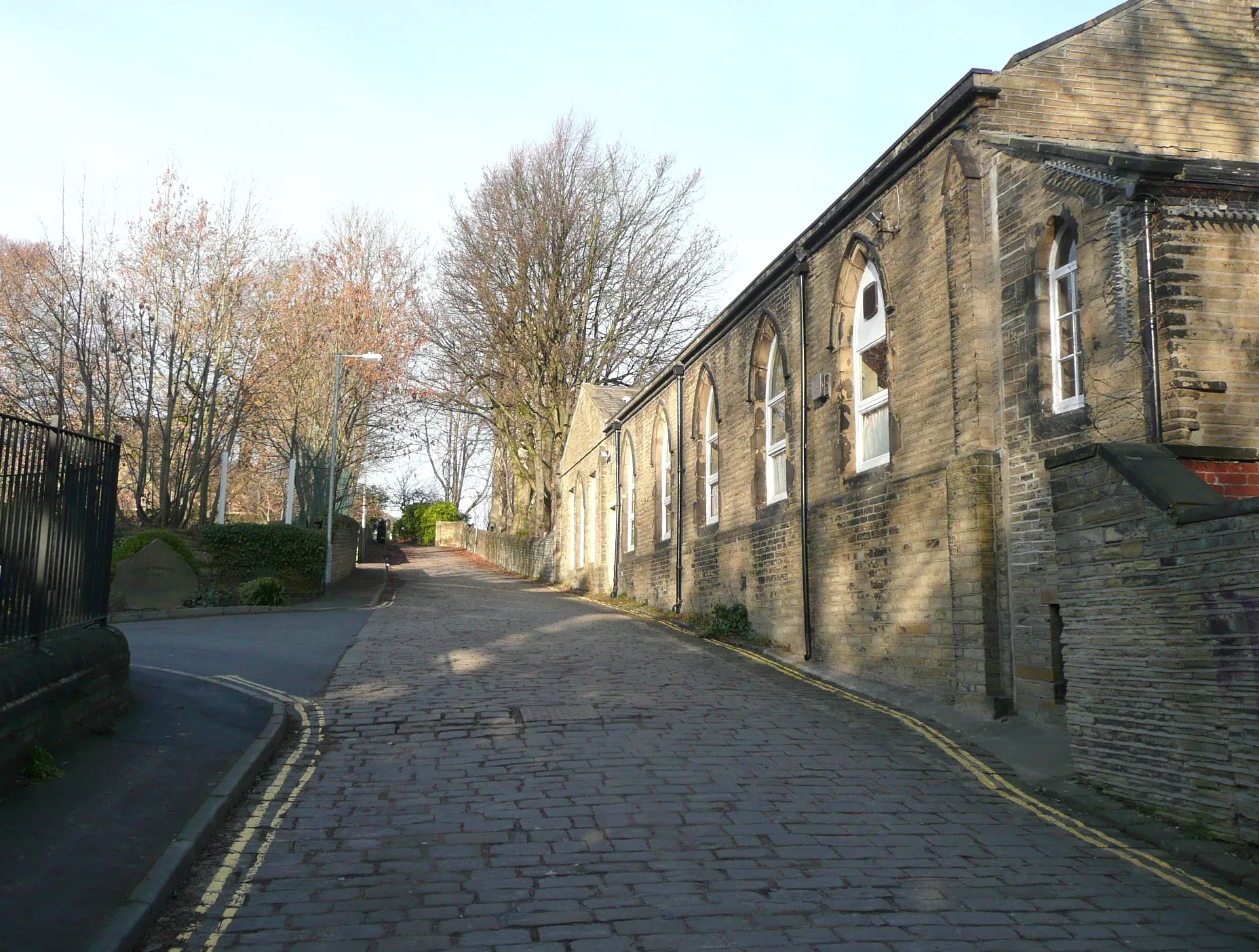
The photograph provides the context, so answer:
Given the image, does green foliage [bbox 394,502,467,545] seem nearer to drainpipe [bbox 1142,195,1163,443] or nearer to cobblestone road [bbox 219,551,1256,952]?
cobblestone road [bbox 219,551,1256,952]

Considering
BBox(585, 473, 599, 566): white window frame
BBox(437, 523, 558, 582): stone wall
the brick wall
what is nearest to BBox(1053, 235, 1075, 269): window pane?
the brick wall

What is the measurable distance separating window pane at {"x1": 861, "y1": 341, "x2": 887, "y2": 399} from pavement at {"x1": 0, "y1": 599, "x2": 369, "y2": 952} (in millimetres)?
7522

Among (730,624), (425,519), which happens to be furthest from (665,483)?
(425,519)

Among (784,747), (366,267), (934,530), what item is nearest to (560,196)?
(366,267)

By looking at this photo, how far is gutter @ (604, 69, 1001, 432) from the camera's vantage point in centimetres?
1036

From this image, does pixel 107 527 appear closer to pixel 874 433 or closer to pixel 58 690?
pixel 58 690

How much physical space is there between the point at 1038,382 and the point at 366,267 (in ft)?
103

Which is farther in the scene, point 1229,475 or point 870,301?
point 870,301

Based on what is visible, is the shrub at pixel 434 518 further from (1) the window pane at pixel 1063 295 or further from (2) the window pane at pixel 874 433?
(1) the window pane at pixel 1063 295

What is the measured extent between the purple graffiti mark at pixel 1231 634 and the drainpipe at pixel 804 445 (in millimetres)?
7943

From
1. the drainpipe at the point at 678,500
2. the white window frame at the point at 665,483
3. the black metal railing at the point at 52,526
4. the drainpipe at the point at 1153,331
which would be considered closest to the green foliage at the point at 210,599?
the drainpipe at the point at 678,500

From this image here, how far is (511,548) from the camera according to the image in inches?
1751

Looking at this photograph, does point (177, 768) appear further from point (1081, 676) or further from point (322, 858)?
point (1081, 676)

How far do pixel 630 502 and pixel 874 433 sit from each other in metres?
15.1
